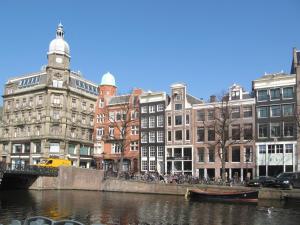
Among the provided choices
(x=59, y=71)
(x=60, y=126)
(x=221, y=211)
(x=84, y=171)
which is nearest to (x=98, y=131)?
(x=60, y=126)

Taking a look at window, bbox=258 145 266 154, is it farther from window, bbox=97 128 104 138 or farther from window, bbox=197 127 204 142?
window, bbox=97 128 104 138

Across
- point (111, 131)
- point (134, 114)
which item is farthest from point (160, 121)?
point (111, 131)

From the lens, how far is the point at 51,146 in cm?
9175

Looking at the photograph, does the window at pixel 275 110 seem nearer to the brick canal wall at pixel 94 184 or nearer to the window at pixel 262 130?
the window at pixel 262 130

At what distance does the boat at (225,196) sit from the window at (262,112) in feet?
74.4

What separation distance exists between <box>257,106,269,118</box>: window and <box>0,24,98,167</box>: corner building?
41760 mm

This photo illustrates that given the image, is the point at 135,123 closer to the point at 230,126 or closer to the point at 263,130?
the point at 230,126

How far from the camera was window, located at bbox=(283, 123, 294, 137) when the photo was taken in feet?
227

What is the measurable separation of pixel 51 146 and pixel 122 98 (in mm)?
18316

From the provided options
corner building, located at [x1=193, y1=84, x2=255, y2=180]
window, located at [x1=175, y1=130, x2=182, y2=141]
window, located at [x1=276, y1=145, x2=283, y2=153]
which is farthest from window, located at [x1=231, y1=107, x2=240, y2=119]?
window, located at [x1=175, y1=130, x2=182, y2=141]

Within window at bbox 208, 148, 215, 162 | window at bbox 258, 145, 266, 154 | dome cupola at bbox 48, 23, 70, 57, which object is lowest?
window at bbox 208, 148, 215, 162

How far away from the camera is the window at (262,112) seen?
72125 millimetres

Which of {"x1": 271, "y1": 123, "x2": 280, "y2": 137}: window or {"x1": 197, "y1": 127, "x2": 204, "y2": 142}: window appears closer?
{"x1": 271, "y1": 123, "x2": 280, "y2": 137}: window

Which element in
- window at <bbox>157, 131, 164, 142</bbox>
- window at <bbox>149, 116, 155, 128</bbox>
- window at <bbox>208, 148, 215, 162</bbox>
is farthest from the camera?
window at <bbox>149, 116, 155, 128</bbox>
